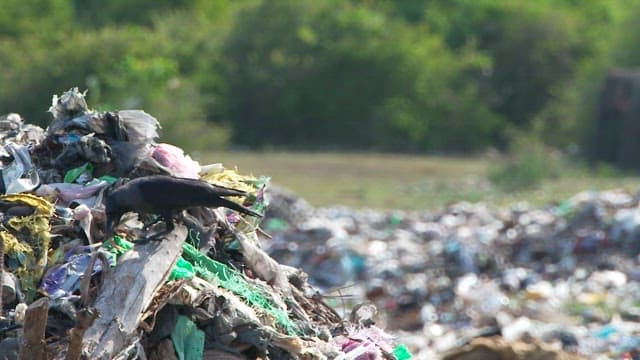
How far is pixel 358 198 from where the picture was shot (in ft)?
67.6

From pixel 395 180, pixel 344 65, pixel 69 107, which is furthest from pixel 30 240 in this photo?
pixel 344 65

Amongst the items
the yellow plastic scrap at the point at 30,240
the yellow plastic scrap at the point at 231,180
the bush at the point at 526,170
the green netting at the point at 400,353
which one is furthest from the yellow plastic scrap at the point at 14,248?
the bush at the point at 526,170

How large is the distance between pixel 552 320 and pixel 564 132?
18091mm

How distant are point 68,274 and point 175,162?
77 centimetres

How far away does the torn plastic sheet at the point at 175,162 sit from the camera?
535 cm

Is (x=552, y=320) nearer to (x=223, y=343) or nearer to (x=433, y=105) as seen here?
(x=223, y=343)

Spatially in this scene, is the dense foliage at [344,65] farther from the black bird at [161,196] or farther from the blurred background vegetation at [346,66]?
the black bird at [161,196]

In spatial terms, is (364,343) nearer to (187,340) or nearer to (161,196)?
(187,340)

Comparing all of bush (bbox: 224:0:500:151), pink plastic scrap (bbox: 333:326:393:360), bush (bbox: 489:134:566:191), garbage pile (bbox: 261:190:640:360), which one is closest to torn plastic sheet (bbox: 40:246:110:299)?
pink plastic scrap (bbox: 333:326:393:360)

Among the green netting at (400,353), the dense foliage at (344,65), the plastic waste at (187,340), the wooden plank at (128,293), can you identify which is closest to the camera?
the wooden plank at (128,293)

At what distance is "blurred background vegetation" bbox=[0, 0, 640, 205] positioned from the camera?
30.6m

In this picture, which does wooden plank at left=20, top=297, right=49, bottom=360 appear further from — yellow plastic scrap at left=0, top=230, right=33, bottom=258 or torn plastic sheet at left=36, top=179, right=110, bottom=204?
torn plastic sheet at left=36, top=179, right=110, bottom=204

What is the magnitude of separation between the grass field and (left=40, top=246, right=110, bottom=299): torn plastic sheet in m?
12.7

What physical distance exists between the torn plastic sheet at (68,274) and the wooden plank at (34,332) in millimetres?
492
